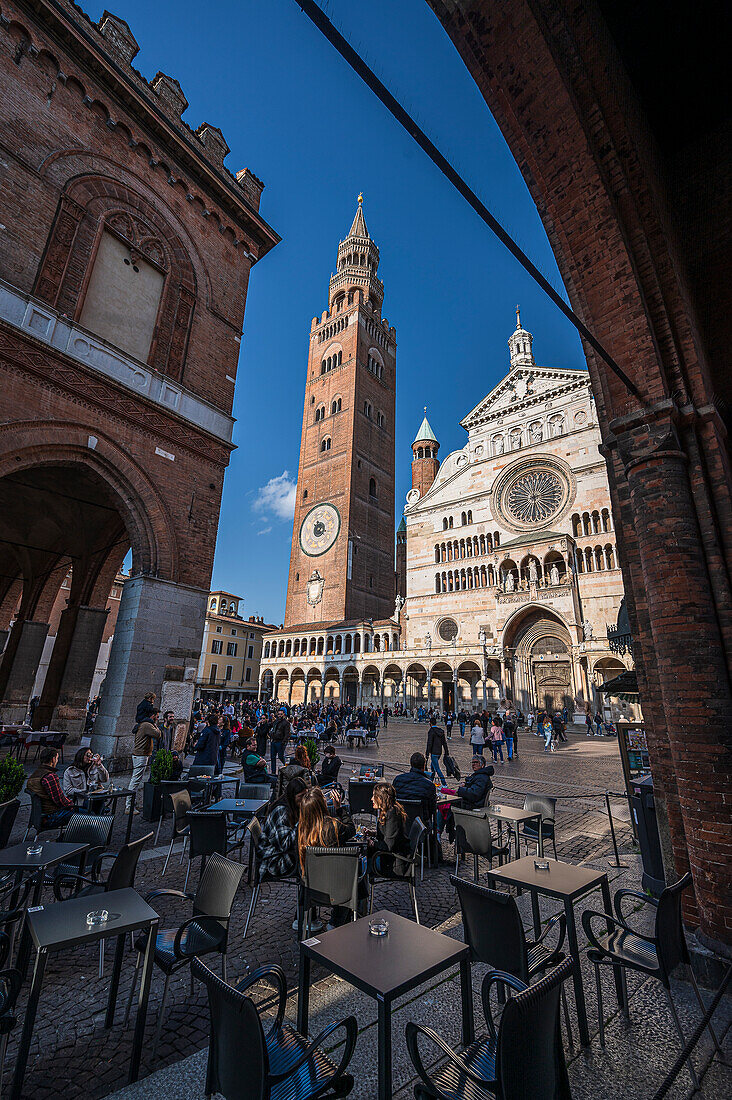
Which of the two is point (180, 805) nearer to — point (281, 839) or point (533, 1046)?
point (281, 839)

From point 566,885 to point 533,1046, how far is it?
157 cm

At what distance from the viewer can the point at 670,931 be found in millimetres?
2621

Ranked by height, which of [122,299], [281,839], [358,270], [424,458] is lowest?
[281,839]

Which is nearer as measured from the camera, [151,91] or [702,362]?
[702,362]

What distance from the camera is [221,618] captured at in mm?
47125

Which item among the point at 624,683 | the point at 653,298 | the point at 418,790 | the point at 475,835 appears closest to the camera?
the point at 475,835

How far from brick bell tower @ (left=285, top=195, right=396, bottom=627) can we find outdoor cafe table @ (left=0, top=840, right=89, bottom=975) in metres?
36.5

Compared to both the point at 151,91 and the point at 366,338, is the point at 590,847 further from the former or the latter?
the point at 366,338

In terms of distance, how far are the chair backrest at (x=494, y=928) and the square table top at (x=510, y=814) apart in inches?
85.3

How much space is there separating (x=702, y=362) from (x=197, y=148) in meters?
12.7

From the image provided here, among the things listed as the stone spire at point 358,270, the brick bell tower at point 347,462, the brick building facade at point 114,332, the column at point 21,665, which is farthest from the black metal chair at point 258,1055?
the stone spire at point 358,270

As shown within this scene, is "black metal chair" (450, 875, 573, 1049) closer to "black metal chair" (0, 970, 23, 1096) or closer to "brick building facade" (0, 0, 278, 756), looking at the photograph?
"black metal chair" (0, 970, 23, 1096)

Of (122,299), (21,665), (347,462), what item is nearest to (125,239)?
(122,299)

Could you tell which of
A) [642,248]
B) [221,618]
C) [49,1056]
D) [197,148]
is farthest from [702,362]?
[221,618]
